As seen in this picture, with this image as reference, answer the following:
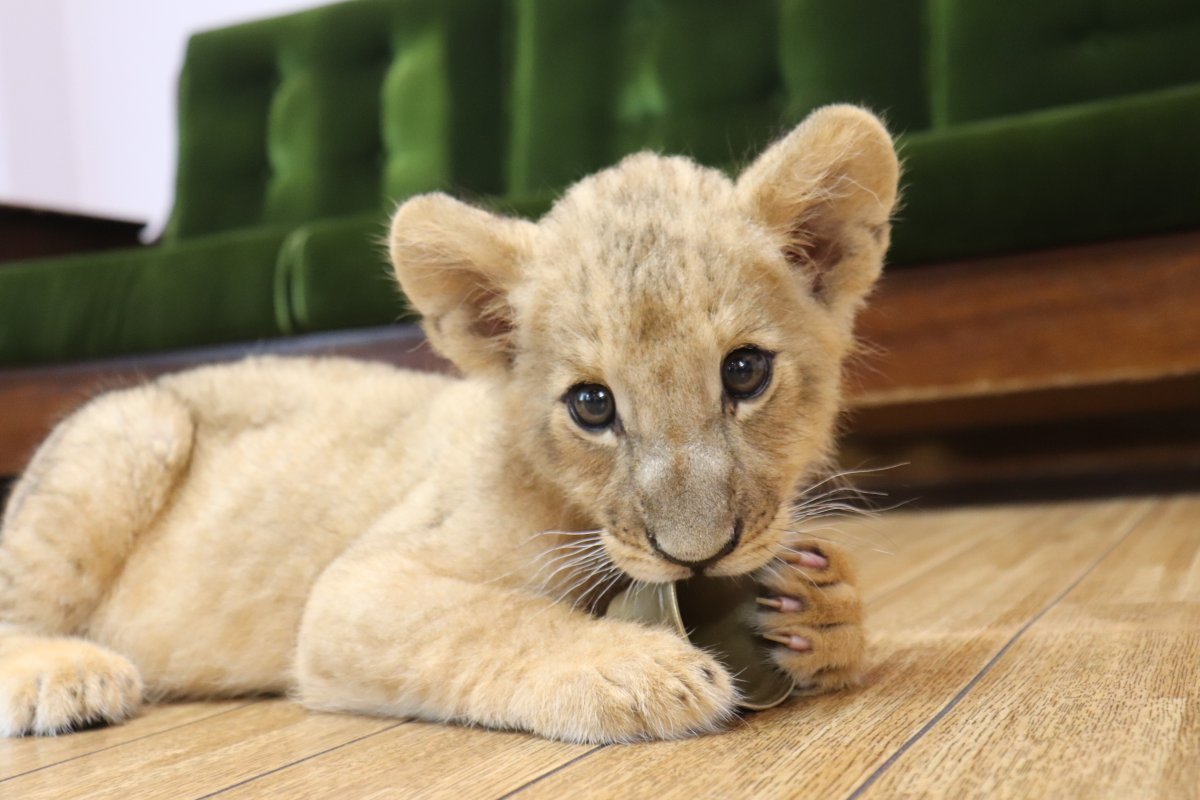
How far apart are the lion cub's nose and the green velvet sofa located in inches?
70.9

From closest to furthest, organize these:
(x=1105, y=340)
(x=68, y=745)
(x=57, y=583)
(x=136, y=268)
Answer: (x=68, y=745) < (x=57, y=583) < (x=1105, y=340) < (x=136, y=268)

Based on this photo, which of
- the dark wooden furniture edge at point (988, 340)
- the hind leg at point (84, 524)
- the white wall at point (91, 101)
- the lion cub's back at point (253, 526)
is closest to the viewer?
the hind leg at point (84, 524)

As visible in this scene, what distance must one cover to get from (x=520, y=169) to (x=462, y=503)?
3492 millimetres

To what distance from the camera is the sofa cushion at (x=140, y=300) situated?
410cm

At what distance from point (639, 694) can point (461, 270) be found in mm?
784

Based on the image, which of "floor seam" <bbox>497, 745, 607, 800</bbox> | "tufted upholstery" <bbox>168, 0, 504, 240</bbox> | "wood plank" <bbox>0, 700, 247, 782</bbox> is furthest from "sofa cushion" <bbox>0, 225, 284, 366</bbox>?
"floor seam" <bbox>497, 745, 607, 800</bbox>

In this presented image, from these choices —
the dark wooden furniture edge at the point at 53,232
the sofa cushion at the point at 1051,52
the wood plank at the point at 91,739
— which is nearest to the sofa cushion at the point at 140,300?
the dark wooden furniture edge at the point at 53,232

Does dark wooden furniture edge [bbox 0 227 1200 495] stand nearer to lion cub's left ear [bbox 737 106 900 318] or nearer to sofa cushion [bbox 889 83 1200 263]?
sofa cushion [bbox 889 83 1200 263]

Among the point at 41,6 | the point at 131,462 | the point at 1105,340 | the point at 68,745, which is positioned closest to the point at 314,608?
the point at 68,745

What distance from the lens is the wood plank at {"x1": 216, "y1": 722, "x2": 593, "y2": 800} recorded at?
1331mm

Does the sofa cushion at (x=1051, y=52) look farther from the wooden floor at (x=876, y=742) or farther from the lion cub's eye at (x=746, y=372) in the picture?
the lion cub's eye at (x=746, y=372)

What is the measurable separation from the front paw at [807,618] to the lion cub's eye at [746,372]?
0.79 ft

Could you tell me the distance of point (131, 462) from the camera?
2.27 metres

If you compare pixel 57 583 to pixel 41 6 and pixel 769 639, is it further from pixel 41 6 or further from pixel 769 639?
pixel 41 6
